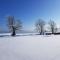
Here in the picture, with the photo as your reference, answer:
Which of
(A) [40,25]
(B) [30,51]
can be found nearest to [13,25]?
(A) [40,25]

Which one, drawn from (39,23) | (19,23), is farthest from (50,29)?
(19,23)

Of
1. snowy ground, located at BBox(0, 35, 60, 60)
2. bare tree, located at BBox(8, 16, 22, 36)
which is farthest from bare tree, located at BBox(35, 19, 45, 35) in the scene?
snowy ground, located at BBox(0, 35, 60, 60)

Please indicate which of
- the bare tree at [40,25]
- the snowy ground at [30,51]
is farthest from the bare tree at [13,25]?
the snowy ground at [30,51]

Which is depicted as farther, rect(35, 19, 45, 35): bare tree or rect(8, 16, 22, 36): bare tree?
rect(35, 19, 45, 35): bare tree

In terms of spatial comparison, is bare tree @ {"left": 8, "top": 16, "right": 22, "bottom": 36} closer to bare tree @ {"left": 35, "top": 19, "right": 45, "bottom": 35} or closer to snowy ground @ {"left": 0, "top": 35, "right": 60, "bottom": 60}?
bare tree @ {"left": 35, "top": 19, "right": 45, "bottom": 35}

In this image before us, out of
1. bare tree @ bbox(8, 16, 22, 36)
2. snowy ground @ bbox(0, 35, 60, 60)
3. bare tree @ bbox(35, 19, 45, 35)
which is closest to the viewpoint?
snowy ground @ bbox(0, 35, 60, 60)

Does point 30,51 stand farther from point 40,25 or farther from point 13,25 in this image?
point 40,25

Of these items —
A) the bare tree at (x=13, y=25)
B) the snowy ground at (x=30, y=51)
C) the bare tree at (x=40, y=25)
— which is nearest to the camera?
the snowy ground at (x=30, y=51)

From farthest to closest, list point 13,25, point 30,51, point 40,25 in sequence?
point 40,25 → point 13,25 → point 30,51

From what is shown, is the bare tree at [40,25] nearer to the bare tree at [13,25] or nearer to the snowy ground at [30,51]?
the bare tree at [13,25]

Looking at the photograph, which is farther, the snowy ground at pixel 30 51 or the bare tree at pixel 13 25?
the bare tree at pixel 13 25

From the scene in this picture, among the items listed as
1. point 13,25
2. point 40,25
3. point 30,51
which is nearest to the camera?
point 30,51

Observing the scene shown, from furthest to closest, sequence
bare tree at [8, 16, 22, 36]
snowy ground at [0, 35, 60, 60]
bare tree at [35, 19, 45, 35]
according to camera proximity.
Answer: bare tree at [35, 19, 45, 35] → bare tree at [8, 16, 22, 36] → snowy ground at [0, 35, 60, 60]

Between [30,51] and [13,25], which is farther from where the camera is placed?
[13,25]
